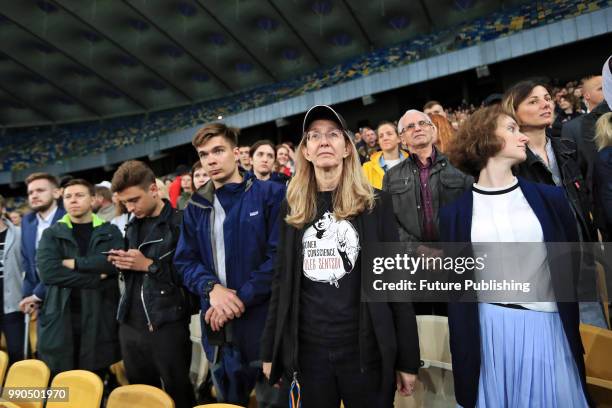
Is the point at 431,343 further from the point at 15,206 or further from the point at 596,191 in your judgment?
the point at 15,206

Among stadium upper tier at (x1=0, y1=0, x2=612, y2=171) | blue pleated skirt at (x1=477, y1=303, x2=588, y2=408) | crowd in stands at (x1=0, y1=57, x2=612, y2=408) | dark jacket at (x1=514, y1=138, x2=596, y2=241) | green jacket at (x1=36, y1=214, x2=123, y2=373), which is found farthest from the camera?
stadium upper tier at (x1=0, y1=0, x2=612, y2=171)

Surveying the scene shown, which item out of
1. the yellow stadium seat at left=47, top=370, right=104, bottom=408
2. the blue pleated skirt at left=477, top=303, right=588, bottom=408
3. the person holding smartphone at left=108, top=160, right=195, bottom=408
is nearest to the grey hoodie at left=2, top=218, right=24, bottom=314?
the person holding smartphone at left=108, top=160, right=195, bottom=408

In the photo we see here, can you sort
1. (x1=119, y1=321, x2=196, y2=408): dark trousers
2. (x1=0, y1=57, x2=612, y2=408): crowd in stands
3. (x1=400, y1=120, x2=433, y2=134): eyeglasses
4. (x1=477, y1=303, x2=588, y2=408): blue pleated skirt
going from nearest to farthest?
1. (x1=477, y1=303, x2=588, y2=408): blue pleated skirt
2. (x1=0, y1=57, x2=612, y2=408): crowd in stands
3. (x1=119, y1=321, x2=196, y2=408): dark trousers
4. (x1=400, y1=120, x2=433, y2=134): eyeglasses

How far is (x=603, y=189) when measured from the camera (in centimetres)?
220

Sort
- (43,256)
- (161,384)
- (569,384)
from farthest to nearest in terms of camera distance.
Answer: (43,256) → (161,384) → (569,384)

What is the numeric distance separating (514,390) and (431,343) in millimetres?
621

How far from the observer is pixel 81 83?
19781 mm

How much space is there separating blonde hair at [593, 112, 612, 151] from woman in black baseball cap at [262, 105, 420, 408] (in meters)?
1.46

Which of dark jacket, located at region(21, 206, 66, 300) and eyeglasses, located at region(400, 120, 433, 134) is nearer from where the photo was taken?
eyeglasses, located at region(400, 120, 433, 134)

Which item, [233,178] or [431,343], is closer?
[431,343]

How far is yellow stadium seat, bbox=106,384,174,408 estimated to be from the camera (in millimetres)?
1958

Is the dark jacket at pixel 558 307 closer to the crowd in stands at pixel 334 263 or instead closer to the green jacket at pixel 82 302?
the crowd in stands at pixel 334 263

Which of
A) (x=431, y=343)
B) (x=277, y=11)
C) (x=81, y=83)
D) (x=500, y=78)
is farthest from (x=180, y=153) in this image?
(x=431, y=343)

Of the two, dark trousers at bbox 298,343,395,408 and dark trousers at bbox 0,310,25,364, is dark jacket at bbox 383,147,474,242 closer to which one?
dark trousers at bbox 298,343,395,408
